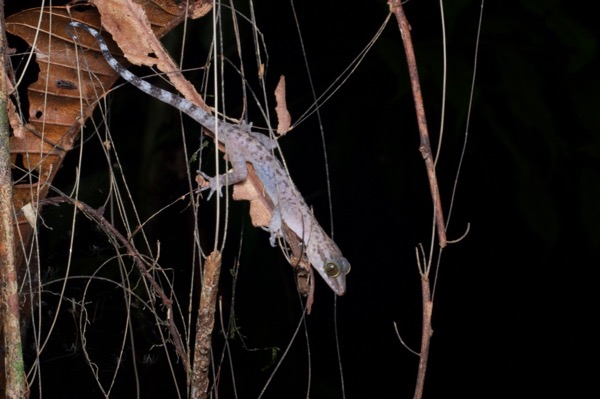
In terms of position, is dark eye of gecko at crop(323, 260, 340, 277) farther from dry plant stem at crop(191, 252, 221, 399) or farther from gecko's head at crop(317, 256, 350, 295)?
dry plant stem at crop(191, 252, 221, 399)

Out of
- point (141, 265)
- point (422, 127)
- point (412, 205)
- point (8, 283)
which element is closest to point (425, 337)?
point (422, 127)

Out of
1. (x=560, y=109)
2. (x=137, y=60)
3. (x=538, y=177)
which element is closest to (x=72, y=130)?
(x=137, y=60)

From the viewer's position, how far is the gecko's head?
5.84ft

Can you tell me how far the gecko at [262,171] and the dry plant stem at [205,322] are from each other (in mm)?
325

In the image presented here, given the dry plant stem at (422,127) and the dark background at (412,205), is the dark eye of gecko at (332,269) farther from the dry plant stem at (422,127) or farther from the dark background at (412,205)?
the dry plant stem at (422,127)

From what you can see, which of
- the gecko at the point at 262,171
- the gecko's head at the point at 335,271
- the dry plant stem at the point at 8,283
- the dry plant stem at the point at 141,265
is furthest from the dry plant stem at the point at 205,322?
the gecko's head at the point at 335,271

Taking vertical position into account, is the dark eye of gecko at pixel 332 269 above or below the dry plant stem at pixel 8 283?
above

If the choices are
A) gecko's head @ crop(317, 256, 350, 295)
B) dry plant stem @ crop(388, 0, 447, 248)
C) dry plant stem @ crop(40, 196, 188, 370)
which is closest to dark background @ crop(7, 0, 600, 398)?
gecko's head @ crop(317, 256, 350, 295)

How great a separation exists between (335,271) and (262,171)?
0.99ft

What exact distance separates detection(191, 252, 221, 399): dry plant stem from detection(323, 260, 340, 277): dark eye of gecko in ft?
2.69

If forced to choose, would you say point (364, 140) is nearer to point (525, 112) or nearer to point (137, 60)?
point (525, 112)

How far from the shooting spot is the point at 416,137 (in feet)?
8.65

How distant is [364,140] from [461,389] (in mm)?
978

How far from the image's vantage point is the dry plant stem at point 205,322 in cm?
92
